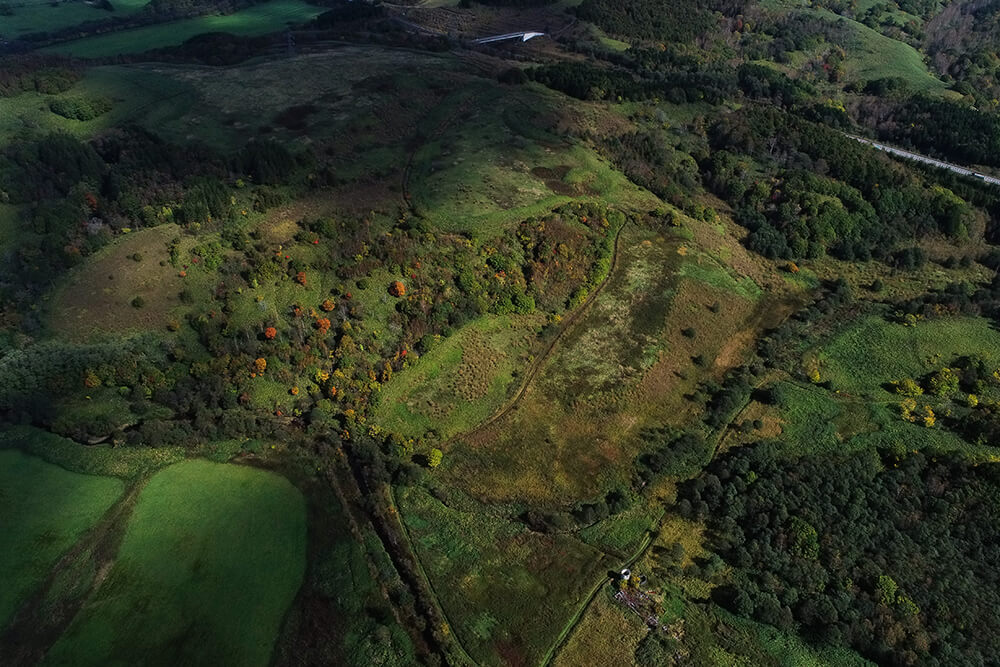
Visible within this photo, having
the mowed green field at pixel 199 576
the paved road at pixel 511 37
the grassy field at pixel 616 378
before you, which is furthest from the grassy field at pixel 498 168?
the paved road at pixel 511 37

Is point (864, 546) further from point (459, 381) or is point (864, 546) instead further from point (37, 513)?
point (37, 513)

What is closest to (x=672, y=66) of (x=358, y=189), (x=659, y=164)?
(x=659, y=164)

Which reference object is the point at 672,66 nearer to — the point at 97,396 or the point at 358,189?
the point at 358,189

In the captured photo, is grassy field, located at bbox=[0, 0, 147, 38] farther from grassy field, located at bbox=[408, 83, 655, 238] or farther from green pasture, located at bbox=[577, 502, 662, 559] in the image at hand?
green pasture, located at bbox=[577, 502, 662, 559]

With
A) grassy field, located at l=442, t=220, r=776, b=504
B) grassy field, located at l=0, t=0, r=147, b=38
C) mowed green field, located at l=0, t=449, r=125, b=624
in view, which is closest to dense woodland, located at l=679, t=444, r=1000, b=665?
grassy field, located at l=442, t=220, r=776, b=504

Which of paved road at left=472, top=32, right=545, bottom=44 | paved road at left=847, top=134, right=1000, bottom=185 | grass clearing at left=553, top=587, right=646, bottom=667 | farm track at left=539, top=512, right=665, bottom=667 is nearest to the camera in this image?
grass clearing at left=553, top=587, right=646, bottom=667

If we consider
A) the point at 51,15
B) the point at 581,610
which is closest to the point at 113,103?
the point at 51,15
